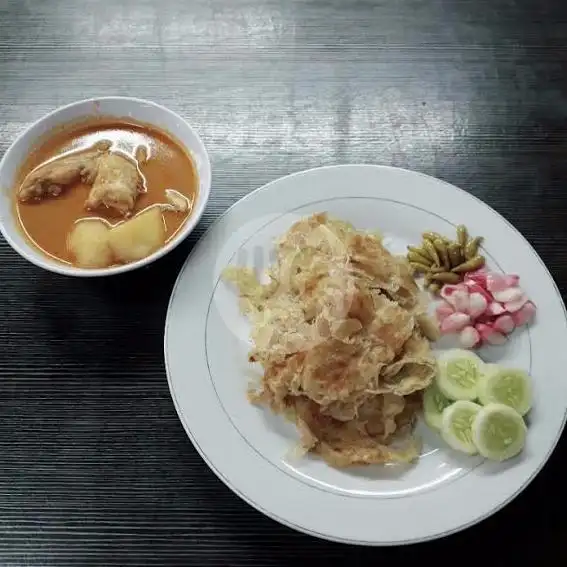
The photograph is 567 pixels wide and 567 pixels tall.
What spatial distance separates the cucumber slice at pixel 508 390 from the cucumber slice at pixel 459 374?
35mm

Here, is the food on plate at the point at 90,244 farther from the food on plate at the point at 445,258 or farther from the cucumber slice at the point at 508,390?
the cucumber slice at the point at 508,390

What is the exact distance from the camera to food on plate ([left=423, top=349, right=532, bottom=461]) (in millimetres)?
2057

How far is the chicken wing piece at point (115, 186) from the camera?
8.15 ft

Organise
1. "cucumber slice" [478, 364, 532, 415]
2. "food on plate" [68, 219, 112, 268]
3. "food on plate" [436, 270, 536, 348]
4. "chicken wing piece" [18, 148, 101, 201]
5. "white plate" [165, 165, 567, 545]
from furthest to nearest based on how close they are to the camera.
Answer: "chicken wing piece" [18, 148, 101, 201], "food on plate" [68, 219, 112, 268], "food on plate" [436, 270, 536, 348], "cucumber slice" [478, 364, 532, 415], "white plate" [165, 165, 567, 545]

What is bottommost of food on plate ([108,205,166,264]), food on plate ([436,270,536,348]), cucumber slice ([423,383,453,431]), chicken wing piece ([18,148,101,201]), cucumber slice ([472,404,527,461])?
cucumber slice ([423,383,453,431])

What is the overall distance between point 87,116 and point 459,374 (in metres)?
1.68

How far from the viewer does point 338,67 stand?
3.20 m

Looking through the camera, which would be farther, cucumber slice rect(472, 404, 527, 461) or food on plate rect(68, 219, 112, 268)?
food on plate rect(68, 219, 112, 268)

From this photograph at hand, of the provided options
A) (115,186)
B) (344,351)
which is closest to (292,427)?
(344,351)

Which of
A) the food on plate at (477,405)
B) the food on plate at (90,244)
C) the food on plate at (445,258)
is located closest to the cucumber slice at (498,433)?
the food on plate at (477,405)

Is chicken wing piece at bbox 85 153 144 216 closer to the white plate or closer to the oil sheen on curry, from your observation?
the oil sheen on curry

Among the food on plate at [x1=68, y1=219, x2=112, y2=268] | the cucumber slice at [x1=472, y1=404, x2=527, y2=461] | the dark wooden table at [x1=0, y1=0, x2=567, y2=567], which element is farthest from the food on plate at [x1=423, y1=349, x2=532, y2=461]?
the food on plate at [x1=68, y1=219, x2=112, y2=268]

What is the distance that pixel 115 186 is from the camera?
2484 mm

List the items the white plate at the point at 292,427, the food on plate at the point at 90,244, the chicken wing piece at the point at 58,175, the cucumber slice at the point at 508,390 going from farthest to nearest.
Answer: the chicken wing piece at the point at 58,175
the food on plate at the point at 90,244
the cucumber slice at the point at 508,390
the white plate at the point at 292,427
